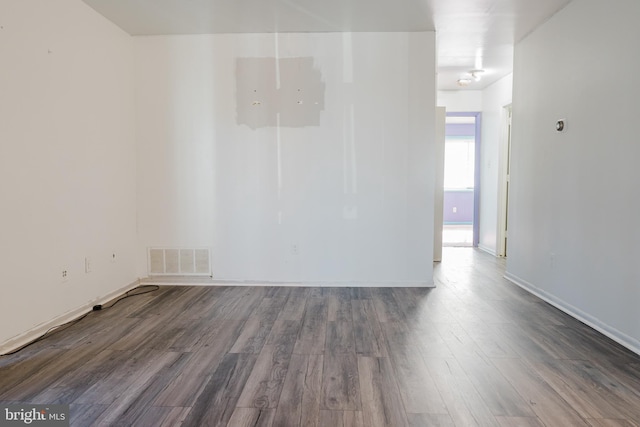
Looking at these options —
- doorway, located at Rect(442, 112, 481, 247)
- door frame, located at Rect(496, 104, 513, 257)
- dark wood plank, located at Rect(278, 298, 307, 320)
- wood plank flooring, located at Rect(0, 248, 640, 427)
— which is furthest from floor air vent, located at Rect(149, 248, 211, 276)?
doorway, located at Rect(442, 112, 481, 247)

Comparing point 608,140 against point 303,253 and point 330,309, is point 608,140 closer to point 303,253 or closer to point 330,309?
point 330,309

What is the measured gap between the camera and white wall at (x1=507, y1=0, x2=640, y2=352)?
7.88 feet

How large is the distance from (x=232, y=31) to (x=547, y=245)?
11.9 feet

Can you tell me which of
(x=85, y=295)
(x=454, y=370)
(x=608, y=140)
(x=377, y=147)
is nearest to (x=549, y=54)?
(x=608, y=140)

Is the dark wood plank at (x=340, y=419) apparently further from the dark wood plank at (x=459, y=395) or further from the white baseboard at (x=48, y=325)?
the white baseboard at (x=48, y=325)

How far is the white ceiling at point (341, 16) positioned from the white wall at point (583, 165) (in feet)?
1.05

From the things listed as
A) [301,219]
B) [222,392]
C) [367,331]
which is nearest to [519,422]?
[367,331]

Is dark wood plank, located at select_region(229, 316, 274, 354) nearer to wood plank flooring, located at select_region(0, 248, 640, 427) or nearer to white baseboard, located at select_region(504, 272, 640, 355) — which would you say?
wood plank flooring, located at select_region(0, 248, 640, 427)

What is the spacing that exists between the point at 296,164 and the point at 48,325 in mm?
2435

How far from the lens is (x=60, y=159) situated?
8.95ft

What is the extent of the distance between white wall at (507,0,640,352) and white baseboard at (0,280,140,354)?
12.8 feet

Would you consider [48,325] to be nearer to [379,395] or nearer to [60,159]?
[60,159]

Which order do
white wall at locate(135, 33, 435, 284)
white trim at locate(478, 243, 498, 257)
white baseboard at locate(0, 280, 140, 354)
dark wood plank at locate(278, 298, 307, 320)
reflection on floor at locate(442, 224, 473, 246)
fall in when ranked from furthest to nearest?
reflection on floor at locate(442, 224, 473, 246), white trim at locate(478, 243, 498, 257), white wall at locate(135, 33, 435, 284), dark wood plank at locate(278, 298, 307, 320), white baseboard at locate(0, 280, 140, 354)

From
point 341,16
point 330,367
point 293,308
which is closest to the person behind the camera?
point 330,367
